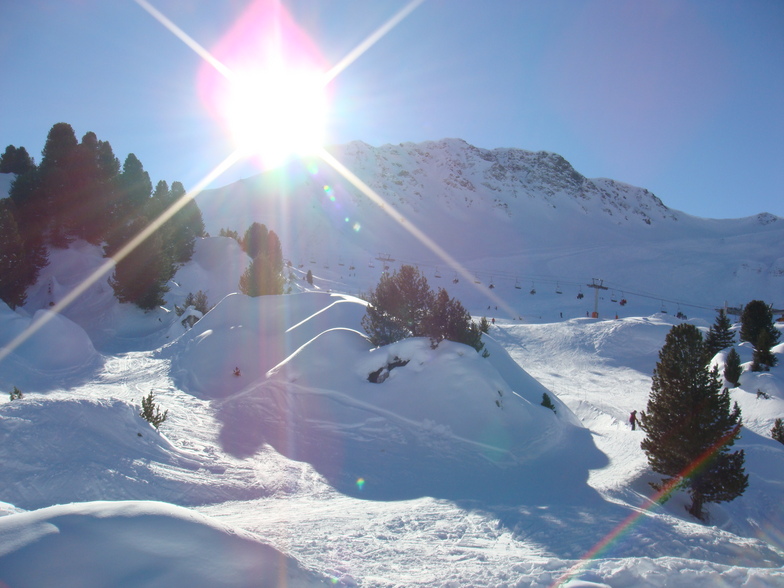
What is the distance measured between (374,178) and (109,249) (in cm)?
11723

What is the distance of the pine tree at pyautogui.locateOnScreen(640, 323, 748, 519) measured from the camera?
38.0 ft

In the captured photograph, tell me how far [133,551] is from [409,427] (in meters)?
11.3

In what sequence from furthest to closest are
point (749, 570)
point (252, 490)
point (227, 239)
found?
1. point (227, 239)
2. point (252, 490)
3. point (749, 570)

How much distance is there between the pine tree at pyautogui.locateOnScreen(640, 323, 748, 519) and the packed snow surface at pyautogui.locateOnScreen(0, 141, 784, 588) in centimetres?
118

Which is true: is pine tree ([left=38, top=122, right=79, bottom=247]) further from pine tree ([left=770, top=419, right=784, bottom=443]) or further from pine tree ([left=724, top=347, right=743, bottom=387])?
pine tree ([left=724, top=347, right=743, bottom=387])

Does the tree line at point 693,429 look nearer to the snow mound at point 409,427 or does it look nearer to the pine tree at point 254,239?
the snow mound at point 409,427

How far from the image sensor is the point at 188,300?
3553cm

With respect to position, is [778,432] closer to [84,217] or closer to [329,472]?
[329,472]

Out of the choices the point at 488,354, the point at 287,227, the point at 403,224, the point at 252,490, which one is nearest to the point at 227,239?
the point at 488,354

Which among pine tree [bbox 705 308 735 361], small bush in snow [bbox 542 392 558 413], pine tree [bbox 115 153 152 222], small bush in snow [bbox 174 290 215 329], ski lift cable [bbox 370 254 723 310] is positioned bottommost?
small bush in snow [bbox 542 392 558 413]

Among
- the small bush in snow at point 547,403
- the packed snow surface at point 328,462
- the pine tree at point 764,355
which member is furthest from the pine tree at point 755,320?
the small bush in snow at point 547,403

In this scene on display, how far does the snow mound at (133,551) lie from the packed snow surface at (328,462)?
0.05ft

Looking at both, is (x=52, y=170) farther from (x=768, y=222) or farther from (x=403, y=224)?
(x=768, y=222)

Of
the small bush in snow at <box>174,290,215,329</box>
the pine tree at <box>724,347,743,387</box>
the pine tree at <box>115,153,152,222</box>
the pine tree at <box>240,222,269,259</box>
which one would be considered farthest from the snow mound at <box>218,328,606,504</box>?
the pine tree at <box>240,222,269,259</box>
